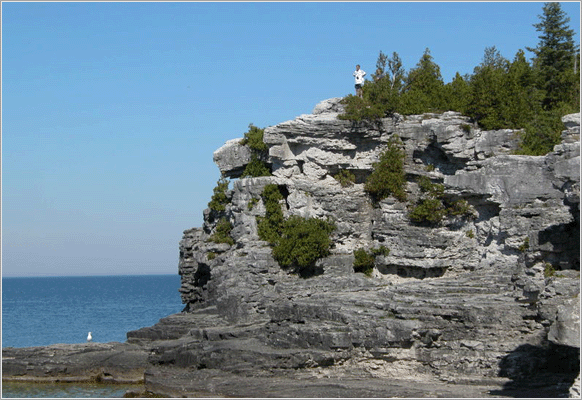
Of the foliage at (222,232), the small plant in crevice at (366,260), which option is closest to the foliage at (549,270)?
the small plant in crevice at (366,260)

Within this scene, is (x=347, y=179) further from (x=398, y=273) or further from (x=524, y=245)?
(x=524, y=245)

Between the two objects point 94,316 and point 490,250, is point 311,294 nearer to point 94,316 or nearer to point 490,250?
point 490,250

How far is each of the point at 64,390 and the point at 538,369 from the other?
1498 centimetres

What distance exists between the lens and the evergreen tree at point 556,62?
3653cm

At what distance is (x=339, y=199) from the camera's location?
3478 centimetres

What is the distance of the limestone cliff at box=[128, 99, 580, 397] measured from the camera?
80.3 feet

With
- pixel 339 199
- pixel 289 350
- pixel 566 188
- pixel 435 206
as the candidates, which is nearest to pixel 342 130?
pixel 339 199

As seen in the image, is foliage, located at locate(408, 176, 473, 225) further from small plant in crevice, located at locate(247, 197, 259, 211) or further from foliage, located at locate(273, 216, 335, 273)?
small plant in crevice, located at locate(247, 197, 259, 211)

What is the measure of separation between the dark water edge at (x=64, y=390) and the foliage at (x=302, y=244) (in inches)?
293

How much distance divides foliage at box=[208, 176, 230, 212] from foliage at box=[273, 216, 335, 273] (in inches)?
172

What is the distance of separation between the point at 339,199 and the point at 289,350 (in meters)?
9.29

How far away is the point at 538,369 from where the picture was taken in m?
24.0

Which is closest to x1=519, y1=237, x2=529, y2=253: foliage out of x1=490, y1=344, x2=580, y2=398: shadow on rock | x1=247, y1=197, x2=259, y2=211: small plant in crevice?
x1=490, y1=344, x2=580, y2=398: shadow on rock

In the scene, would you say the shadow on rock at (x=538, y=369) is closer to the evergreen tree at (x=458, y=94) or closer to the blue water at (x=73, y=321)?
the evergreen tree at (x=458, y=94)
